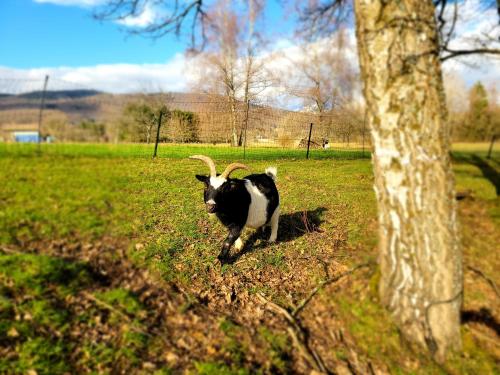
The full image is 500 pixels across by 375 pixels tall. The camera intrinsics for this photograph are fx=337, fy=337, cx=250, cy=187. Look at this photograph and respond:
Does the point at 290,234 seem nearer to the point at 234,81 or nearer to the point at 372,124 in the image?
the point at 372,124

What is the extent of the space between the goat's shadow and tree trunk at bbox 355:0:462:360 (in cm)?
280

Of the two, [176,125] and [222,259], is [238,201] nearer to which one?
[222,259]

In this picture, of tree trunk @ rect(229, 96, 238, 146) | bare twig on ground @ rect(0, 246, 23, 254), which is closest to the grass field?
bare twig on ground @ rect(0, 246, 23, 254)

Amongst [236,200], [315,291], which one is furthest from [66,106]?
[315,291]

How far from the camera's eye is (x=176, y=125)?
8547 mm

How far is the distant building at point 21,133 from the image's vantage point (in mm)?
5008

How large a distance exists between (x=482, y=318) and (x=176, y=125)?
7.23m

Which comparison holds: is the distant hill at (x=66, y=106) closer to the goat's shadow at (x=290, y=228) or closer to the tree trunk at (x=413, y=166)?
the goat's shadow at (x=290, y=228)

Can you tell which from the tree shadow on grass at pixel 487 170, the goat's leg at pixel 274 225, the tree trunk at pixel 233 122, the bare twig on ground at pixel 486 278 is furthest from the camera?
the tree trunk at pixel 233 122

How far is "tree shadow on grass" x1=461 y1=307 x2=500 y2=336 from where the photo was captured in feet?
11.4

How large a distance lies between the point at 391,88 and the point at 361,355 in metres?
2.47

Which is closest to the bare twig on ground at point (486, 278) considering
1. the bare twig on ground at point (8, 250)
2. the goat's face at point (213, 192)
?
the goat's face at point (213, 192)

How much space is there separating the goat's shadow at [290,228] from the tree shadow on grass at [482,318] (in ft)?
9.76

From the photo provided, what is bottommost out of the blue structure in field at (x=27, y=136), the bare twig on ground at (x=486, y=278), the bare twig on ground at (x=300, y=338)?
the bare twig on ground at (x=300, y=338)
